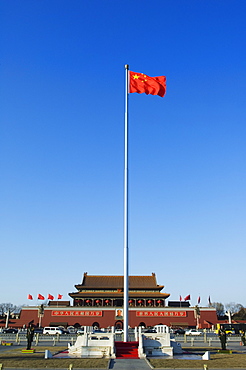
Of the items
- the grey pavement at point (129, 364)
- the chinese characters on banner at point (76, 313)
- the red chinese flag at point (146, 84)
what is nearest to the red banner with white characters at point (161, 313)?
the chinese characters on banner at point (76, 313)

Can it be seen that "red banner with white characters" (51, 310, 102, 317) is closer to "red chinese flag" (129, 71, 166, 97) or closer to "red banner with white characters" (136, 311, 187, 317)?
"red banner with white characters" (136, 311, 187, 317)

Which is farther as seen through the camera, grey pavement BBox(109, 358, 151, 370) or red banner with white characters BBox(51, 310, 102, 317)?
red banner with white characters BBox(51, 310, 102, 317)

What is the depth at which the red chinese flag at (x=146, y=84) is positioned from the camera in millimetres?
19125

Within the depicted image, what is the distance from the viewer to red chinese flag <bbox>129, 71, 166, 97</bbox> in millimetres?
19125

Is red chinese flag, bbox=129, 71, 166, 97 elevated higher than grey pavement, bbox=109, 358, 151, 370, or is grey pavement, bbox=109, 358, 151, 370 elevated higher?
red chinese flag, bbox=129, 71, 166, 97

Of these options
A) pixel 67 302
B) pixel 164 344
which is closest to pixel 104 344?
pixel 164 344

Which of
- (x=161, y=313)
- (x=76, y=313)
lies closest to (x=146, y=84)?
(x=161, y=313)

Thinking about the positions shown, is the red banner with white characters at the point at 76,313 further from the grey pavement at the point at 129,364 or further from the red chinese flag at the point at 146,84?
the red chinese flag at the point at 146,84

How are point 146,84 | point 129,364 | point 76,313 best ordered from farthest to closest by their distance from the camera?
1. point 76,313
2. point 146,84
3. point 129,364

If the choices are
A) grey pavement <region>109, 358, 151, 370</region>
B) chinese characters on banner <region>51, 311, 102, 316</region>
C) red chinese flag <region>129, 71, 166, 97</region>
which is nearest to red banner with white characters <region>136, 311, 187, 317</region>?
chinese characters on banner <region>51, 311, 102, 316</region>

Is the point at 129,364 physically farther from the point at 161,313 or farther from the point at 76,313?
the point at 76,313

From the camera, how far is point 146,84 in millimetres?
19312

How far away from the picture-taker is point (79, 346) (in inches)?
658

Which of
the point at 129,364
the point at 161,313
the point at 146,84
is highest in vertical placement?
the point at 146,84
